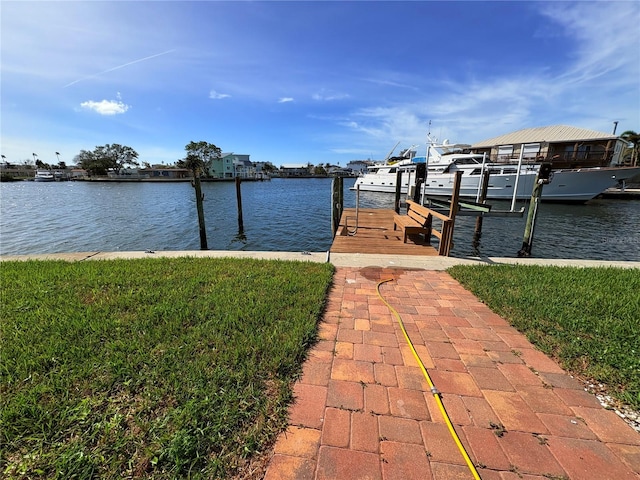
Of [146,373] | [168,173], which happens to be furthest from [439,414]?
[168,173]

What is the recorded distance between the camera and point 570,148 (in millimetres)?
28750

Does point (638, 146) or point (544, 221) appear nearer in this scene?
point (544, 221)

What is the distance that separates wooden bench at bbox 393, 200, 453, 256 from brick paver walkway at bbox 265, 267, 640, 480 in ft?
10.7

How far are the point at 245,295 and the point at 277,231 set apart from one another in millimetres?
11109

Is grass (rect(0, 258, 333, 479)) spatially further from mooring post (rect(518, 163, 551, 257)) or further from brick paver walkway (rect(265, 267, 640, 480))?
mooring post (rect(518, 163, 551, 257))

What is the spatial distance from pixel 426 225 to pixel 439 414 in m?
5.89

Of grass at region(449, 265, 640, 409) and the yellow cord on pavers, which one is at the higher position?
grass at region(449, 265, 640, 409)

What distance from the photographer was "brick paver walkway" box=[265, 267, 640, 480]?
1.52m

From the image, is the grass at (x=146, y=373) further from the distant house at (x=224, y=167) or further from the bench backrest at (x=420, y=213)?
the distant house at (x=224, y=167)

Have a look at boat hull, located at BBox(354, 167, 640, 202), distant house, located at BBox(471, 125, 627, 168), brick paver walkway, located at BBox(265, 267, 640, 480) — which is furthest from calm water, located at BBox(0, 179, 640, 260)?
distant house, located at BBox(471, 125, 627, 168)

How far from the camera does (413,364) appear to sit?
2.38 meters

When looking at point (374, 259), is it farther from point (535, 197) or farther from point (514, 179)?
point (514, 179)

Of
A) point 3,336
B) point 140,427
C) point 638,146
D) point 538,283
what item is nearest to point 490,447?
point 140,427

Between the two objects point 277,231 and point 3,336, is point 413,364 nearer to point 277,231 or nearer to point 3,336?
point 3,336
